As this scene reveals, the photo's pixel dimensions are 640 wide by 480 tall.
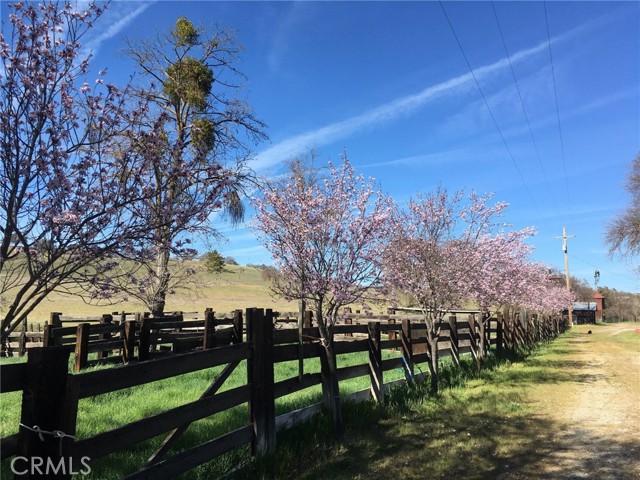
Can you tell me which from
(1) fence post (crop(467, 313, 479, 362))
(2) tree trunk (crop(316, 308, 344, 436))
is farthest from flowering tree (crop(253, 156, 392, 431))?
(1) fence post (crop(467, 313, 479, 362))

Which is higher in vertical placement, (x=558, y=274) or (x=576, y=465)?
(x=558, y=274)

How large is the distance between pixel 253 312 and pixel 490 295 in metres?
11.5

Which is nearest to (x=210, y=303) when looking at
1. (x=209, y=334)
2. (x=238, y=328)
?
(x=209, y=334)

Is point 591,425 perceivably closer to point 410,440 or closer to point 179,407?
point 410,440

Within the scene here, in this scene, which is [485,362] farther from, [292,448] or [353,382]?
[292,448]

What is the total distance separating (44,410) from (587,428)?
779 cm

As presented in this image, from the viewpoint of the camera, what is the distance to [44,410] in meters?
3.06

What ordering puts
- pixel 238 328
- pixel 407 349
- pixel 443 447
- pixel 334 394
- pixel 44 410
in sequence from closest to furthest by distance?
1. pixel 44 410
2. pixel 443 447
3. pixel 334 394
4. pixel 407 349
5. pixel 238 328

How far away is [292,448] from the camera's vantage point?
563 centimetres

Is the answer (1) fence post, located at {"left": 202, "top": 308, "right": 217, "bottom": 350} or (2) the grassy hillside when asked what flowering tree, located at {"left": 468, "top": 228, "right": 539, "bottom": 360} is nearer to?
(1) fence post, located at {"left": 202, "top": 308, "right": 217, "bottom": 350}

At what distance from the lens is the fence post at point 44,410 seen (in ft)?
9.84

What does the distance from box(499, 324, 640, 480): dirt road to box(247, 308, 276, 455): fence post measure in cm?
277

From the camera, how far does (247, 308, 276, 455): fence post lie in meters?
5.37

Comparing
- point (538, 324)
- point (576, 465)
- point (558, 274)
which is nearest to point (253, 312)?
point (576, 465)
